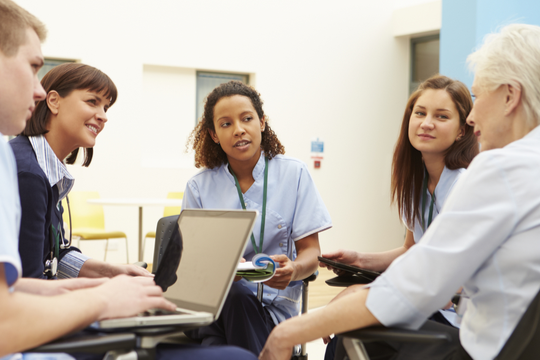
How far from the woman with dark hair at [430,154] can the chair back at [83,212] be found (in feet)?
13.5

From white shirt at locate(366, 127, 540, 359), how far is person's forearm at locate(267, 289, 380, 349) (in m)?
0.04

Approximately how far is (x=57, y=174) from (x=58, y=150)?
21 centimetres

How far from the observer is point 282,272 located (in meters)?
1.78

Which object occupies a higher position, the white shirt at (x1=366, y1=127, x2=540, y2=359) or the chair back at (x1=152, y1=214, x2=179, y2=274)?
the white shirt at (x1=366, y1=127, x2=540, y2=359)

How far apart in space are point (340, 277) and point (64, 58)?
218 inches

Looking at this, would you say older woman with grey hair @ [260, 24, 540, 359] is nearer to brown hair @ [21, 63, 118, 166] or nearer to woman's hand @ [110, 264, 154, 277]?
woman's hand @ [110, 264, 154, 277]

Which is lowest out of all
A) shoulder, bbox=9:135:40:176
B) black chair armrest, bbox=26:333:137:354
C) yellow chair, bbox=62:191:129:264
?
yellow chair, bbox=62:191:129:264

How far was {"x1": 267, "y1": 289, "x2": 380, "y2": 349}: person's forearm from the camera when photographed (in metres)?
1.10

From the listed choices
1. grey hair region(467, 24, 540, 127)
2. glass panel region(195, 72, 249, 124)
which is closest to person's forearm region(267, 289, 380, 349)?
grey hair region(467, 24, 540, 127)

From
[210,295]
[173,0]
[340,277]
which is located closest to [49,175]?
[210,295]

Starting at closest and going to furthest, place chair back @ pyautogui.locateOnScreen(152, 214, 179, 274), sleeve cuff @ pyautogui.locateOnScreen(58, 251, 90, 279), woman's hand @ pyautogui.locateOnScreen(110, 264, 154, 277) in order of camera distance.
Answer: woman's hand @ pyautogui.locateOnScreen(110, 264, 154, 277), sleeve cuff @ pyautogui.locateOnScreen(58, 251, 90, 279), chair back @ pyautogui.locateOnScreen(152, 214, 179, 274)

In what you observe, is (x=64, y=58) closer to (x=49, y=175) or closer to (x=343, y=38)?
(x=343, y=38)

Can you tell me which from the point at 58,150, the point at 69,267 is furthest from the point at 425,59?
the point at 69,267

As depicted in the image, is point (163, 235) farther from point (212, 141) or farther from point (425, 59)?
point (425, 59)
